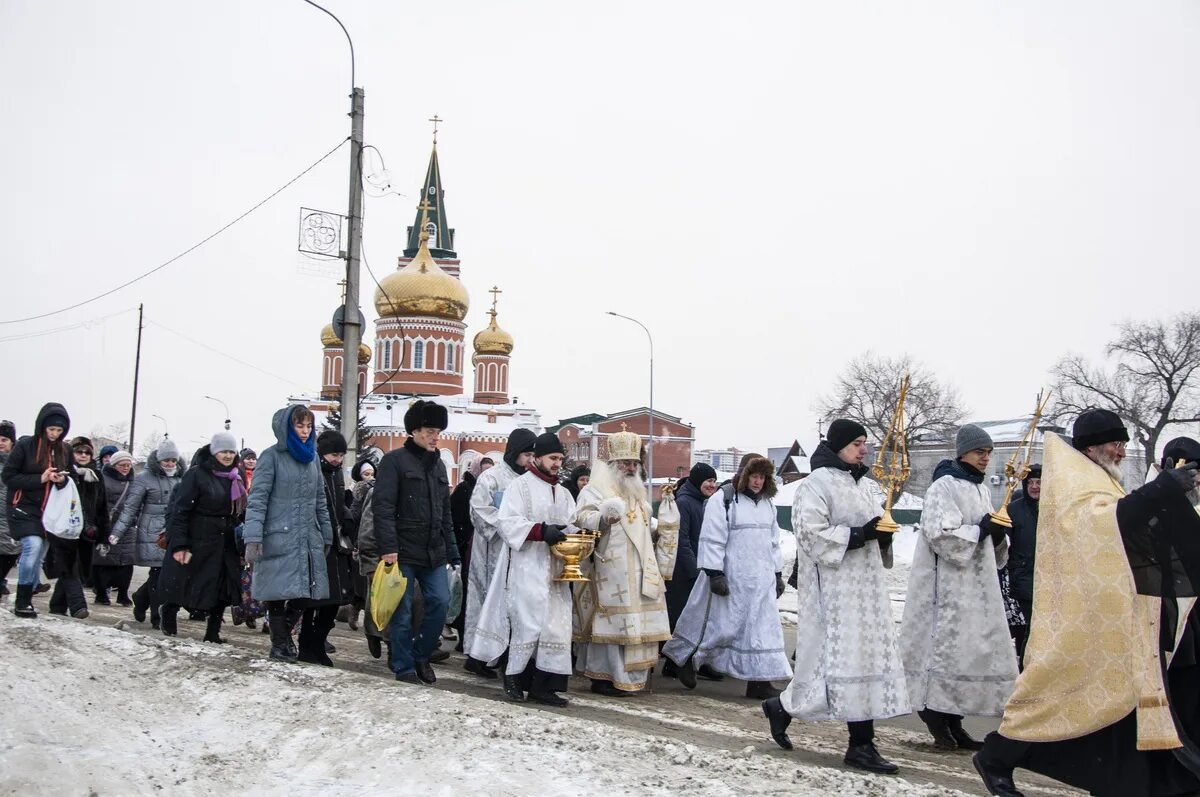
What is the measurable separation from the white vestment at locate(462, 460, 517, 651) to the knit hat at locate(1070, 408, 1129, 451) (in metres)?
4.28

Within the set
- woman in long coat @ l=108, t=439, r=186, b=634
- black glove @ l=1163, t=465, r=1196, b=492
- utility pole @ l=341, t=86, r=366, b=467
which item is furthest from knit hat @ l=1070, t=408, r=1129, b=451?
utility pole @ l=341, t=86, r=366, b=467

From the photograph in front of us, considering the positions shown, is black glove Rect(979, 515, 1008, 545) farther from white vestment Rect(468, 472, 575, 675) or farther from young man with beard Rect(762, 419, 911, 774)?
white vestment Rect(468, 472, 575, 675)

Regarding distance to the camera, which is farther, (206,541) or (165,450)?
(165,450)

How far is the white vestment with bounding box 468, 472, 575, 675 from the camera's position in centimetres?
700

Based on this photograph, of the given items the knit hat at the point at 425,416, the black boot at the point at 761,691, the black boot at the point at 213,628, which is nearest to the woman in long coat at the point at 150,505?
the black boot at the point at 213,628

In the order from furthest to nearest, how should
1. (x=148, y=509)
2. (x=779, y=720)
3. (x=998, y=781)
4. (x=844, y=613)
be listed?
(x=148, y=509), (x=779, y=720), (x=844, y=613), (x=998, y=781)

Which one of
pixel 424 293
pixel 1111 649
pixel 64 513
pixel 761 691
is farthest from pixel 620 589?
pixel 424 293

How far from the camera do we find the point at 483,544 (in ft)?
29.2

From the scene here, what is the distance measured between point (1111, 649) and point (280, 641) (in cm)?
523

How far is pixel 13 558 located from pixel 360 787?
6073mm

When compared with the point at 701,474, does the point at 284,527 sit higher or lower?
lower

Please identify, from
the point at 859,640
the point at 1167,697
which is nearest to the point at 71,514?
the point at 859,640

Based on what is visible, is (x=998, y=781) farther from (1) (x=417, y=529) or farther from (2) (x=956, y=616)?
(1) (x=417, y=529)

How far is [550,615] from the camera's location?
7094mm
